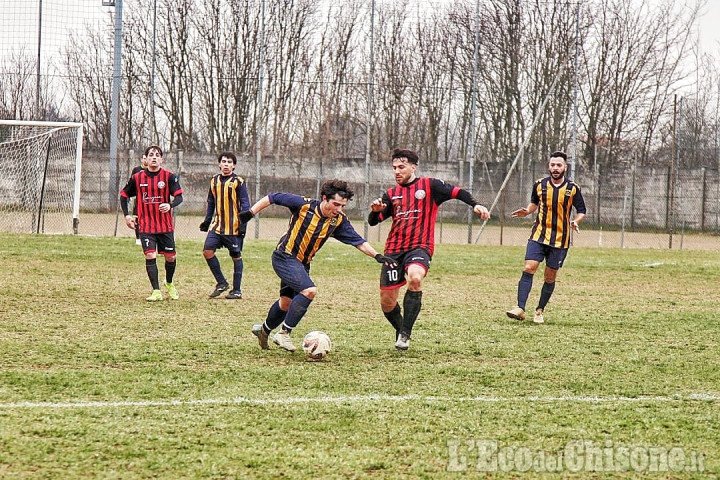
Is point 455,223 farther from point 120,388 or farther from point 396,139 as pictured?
point 120,388

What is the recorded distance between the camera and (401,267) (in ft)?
26.0

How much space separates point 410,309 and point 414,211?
0.89 m

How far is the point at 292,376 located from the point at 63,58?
2129 centimetres

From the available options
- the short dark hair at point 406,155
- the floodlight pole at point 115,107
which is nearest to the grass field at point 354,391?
the short dark hair at point 406,155

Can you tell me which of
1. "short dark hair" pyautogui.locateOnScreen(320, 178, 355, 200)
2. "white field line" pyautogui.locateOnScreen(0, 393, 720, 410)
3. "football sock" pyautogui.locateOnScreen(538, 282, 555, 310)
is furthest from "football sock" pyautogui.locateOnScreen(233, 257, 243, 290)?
"white field line" pyautogui.locateOnScreen(0, 393, 720, 410)

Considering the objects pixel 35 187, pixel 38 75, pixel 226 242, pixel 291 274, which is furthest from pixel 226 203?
pixel 38 75

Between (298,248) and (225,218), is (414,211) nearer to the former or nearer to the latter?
(298,248)

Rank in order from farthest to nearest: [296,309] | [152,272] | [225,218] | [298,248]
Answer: [225,218], [152,272], [298,248], [296,309]

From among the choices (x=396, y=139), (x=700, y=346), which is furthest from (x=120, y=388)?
(x=396, y=139)

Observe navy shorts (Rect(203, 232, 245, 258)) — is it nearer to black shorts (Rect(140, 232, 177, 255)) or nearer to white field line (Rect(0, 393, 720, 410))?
black shorts (Rect(140, 232, 177, 255))

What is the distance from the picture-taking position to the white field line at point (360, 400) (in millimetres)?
5266

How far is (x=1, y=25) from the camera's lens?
2436 centimetres

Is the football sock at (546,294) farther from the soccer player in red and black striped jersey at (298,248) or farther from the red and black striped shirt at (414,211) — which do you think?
the soccer player in red and black striped jersey at (298,248)

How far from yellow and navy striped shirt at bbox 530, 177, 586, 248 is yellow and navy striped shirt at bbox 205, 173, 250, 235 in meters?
3.78
